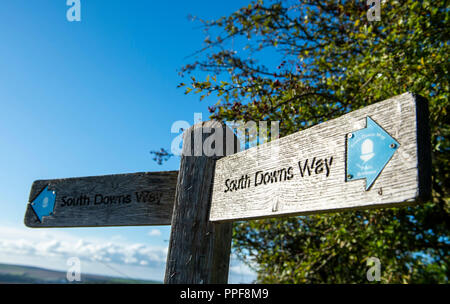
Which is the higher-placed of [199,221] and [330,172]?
[330,172]

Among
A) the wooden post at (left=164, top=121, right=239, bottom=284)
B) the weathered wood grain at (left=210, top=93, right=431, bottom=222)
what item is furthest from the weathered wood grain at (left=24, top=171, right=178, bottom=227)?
the weathered wood grain at (left=210, top=93, right=431, bottom=222)

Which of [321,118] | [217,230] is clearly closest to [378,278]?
[321,118]

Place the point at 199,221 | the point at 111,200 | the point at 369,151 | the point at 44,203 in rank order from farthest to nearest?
the point at 44,203, the point at 111,200, the point at 199,221, the point at 369,151

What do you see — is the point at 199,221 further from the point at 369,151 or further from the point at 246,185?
the point at 369,151

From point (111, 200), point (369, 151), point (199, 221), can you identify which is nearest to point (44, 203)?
point (111, 200)

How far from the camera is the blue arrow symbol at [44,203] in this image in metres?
2.56

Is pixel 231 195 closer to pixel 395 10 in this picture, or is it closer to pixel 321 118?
pixel 321 118

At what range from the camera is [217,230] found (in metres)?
→ 1.85

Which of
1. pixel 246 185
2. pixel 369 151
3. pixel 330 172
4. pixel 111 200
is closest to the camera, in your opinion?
pixel 369 151

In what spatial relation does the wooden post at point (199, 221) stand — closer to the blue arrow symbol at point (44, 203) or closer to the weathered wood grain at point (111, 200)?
the weathered wood grain at point (111, 200)

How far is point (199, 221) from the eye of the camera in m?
1.86

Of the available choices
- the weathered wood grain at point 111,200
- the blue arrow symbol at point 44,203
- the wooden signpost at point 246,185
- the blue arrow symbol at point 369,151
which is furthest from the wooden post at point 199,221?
the blue arrow symbol at point 44,203

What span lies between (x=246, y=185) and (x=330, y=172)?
19.3 inches
